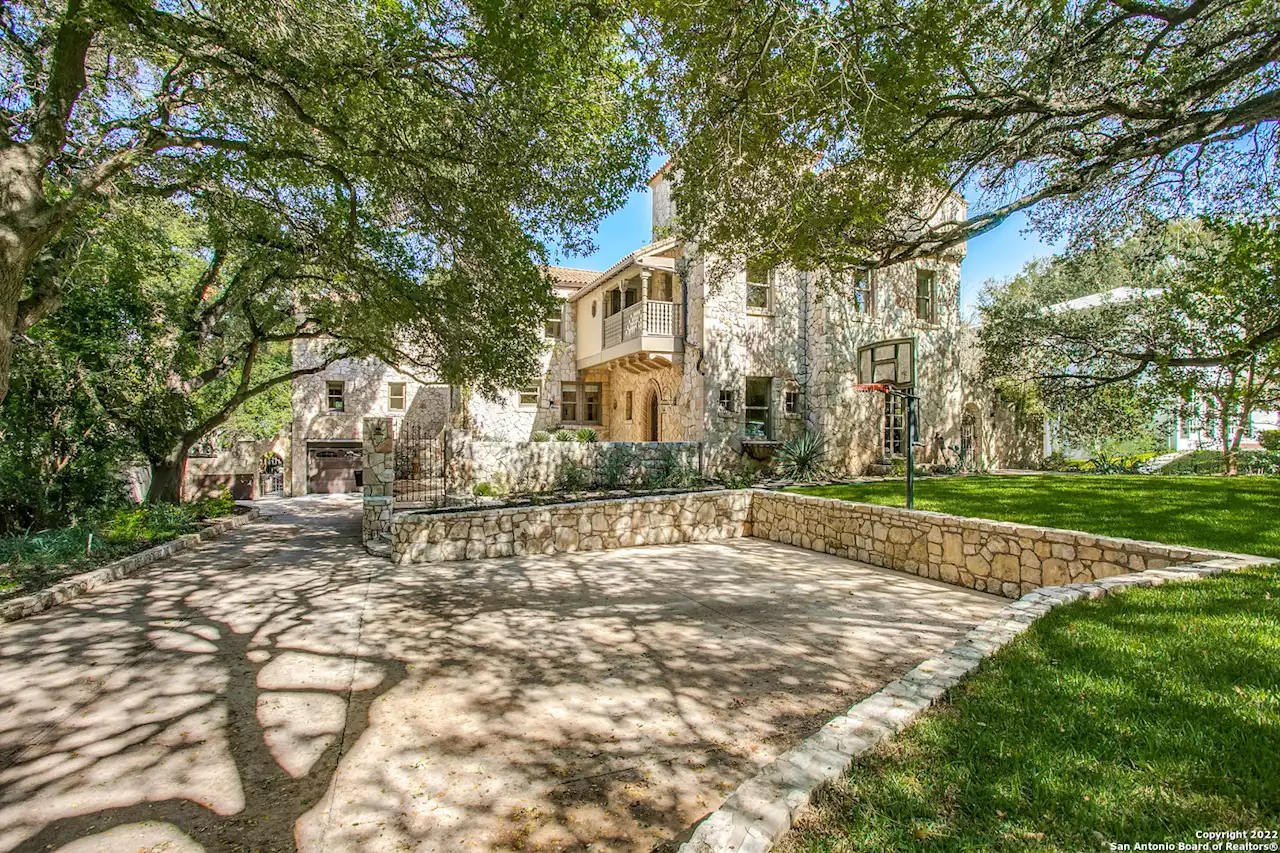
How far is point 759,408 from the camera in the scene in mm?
16297

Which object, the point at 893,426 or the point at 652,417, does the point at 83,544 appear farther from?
the point at 893,426

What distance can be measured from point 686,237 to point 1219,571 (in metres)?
7.37

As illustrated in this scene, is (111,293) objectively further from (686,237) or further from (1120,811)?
(1120,811)

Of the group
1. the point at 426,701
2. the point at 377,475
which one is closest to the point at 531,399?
the point at 377,475

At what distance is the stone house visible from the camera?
623 inches

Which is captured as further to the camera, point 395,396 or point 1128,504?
point 395,396

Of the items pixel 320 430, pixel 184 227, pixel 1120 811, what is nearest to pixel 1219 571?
pixel 1120 811

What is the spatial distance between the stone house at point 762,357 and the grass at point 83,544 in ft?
25.6

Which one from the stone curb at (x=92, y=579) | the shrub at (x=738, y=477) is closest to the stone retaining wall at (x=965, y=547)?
the shrub at (x=738, y=477)

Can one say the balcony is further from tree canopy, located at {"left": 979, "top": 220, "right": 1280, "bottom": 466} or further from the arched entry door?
tree canopy, located at {"left": 979, "top": 220, "right": 1280, "bottom": 466}

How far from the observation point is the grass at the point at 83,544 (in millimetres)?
6738

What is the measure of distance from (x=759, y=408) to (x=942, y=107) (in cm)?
968

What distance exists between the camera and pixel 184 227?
10266 mm

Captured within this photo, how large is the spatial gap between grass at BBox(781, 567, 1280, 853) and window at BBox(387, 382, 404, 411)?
883 inches
